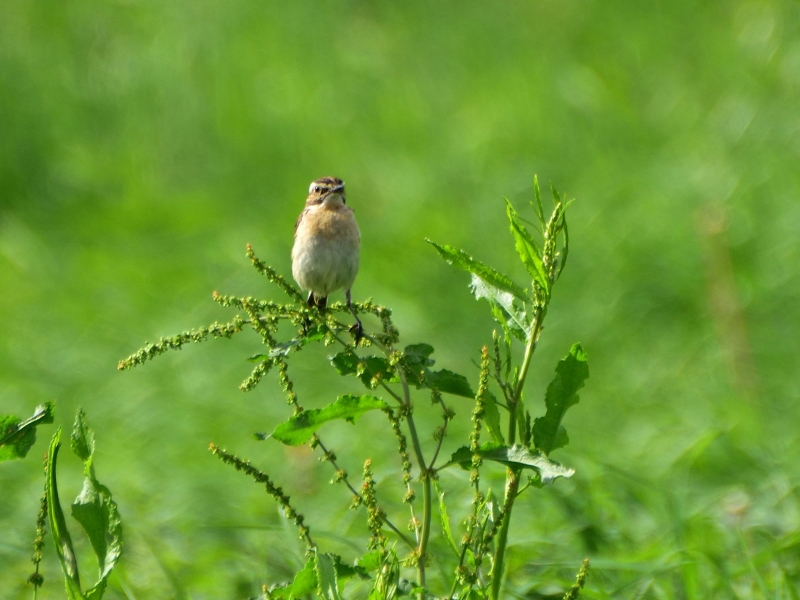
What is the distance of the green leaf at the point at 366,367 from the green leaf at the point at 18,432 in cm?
72

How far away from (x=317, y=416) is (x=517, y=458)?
0.46 meters

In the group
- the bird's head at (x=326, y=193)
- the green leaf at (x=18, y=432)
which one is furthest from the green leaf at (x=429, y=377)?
the bird's head at (x=326, y=193)

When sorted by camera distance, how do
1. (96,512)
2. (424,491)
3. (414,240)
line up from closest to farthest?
(424,491), (96,512), (414,240)

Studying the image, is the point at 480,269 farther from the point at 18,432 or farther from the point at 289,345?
the point at 18,432

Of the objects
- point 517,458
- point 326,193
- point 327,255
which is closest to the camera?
point 517,458

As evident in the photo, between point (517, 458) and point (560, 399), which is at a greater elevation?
point (560, 399)

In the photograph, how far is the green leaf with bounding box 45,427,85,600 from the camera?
2688 millimetres

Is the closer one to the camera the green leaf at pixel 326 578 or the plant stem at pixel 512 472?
the green leaf at pixel 326 578

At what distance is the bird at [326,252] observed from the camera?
17.1 feet

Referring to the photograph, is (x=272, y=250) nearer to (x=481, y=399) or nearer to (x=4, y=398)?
(x=4, y=398)

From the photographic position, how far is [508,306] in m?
2.88

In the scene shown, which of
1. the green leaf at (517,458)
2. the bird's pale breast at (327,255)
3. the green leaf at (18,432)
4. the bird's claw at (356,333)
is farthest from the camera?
the bird's pale breast at (327,255)

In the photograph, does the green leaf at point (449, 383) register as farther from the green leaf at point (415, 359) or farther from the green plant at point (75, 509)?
the green plant at point (75, 509)

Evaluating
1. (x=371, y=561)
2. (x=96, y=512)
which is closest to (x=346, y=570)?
(x=371, y=561)
